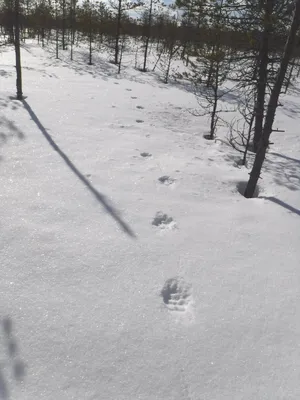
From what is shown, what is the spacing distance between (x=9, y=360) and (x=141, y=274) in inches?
60.5

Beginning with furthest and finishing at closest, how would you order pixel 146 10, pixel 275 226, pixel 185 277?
pixel 146 10
pixel 275 226
pixel 185 277

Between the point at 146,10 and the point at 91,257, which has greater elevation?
Result: the point at 146,10

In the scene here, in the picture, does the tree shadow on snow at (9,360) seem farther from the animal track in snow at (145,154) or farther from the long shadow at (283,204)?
the animal track in snow at (145,154)

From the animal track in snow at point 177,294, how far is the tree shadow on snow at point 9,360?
145 centimetres

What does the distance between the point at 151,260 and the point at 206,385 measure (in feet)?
5.02

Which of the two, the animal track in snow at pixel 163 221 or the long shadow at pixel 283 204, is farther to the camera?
the long shadow at pixel 283 204

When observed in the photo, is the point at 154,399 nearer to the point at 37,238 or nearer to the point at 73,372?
the point at 73,372

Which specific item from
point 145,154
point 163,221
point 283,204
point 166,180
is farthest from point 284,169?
point 163,221

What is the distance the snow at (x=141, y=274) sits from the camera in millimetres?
2359

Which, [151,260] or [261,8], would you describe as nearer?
[151,260]


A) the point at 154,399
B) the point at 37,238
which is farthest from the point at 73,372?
the point at 37,238

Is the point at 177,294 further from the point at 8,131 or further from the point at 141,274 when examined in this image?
the point at 8,131

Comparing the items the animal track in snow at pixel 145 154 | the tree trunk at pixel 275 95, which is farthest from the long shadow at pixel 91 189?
the tree trunk at pixel 275 95

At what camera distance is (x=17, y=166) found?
535 centimetres
